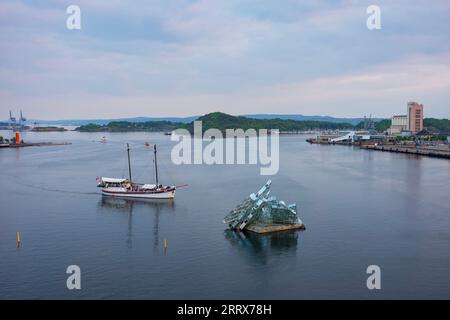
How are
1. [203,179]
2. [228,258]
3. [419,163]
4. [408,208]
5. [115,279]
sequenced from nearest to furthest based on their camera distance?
1. [115,279]
2. [228,258]
3. [408,208]
4. [203,179]
5. [419,163]

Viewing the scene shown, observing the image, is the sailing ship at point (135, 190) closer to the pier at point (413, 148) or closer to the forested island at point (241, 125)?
the pier at point (413, 148)

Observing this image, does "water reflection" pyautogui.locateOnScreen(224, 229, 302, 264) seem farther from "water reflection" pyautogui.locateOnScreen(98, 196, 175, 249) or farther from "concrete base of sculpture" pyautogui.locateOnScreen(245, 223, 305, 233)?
"water reflection" pyautogui.locateOnScreen(98, 196, 175, 249)

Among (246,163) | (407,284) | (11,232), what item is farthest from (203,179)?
(407,284)

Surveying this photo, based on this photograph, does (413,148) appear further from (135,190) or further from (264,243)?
(264,243)

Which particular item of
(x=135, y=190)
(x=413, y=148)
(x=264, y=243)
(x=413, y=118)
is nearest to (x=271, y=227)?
(x=264, y=243)

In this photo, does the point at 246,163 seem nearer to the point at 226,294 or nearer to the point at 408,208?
the point at 408,208

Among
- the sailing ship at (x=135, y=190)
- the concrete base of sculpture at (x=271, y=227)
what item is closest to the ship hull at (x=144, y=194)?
the sailing ship at (x=135, y=190)
